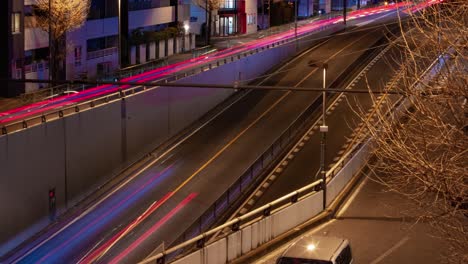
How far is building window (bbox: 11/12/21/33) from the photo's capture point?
4812 centimetres

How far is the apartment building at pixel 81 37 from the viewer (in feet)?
157

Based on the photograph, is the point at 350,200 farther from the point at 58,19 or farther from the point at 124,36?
the point at 124,36

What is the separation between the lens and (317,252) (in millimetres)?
20016

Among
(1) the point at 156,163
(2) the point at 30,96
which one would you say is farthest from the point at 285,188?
(2) the point at 30,96

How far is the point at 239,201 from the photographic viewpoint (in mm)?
34500

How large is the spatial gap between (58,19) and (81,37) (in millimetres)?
7472

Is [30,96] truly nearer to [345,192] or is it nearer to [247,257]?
[345,192]

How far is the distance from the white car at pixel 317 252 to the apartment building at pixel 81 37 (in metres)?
28.9

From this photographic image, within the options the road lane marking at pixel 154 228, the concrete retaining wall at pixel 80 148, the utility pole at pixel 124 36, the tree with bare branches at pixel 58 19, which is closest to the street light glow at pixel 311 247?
the road lane marking at pixel 154 228

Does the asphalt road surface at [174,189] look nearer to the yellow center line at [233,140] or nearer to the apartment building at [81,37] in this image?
the yellow center line at [233,140]

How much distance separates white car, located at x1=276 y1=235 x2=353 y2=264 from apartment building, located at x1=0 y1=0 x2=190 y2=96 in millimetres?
28873

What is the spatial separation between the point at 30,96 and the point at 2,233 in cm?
1185

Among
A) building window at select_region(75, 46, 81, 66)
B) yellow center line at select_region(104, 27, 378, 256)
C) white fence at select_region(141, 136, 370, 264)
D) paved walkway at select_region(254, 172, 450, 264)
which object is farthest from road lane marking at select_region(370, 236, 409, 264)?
building window at select_region(75, 46, 81, 66)

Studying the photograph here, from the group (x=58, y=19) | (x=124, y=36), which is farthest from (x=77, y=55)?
(x=124, y=36)
